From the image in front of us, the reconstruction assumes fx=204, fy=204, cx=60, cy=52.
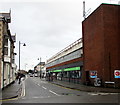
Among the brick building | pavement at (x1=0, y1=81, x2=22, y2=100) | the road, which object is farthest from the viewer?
the brick building

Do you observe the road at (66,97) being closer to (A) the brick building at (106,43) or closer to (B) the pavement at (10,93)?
(B) the pavement at (10,93)

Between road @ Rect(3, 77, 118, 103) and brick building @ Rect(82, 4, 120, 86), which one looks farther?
brick building @ Rect(82, 4, 120, 86)

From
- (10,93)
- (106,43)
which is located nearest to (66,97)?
(10,93)

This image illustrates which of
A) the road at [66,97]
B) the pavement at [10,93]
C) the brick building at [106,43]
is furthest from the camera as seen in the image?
the brick building at [106,43]

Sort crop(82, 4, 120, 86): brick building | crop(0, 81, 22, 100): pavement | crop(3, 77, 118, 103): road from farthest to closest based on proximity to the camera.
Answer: crop(82, 4, 120, 86): brick building < crop(0, 81, 22, 100): pavement < crop(3, 77, 118, 103): road

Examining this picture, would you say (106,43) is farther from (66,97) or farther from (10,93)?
(10,93)

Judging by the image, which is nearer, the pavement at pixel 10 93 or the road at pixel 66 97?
the road at pixel 66 97

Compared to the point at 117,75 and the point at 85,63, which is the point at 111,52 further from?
the point at 85,63

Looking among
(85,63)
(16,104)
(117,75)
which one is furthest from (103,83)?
(16,104)

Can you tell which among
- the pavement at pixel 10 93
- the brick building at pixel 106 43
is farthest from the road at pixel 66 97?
the brick building at pixel 106 43

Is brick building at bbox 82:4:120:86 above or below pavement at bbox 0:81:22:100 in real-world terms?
above

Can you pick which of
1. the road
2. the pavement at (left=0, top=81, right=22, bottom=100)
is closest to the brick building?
the road

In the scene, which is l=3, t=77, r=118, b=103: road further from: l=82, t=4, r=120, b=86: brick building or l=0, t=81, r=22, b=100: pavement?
l=82, t=4, r=120, b=86: brick building

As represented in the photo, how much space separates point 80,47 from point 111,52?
1058 cm
